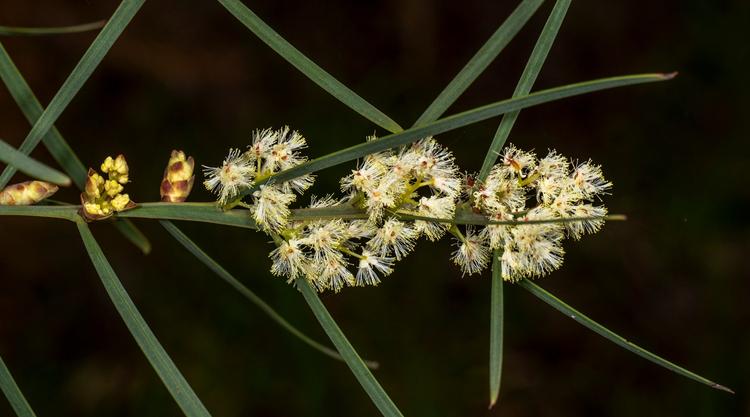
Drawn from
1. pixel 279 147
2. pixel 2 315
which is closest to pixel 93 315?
pixel 2 315

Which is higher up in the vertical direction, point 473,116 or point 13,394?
point 473,116

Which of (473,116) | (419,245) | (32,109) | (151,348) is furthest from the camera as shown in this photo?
(419,245)

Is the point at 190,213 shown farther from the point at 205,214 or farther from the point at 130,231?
the point at 130,231

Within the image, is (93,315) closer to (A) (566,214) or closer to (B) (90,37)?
(B) (90,37)

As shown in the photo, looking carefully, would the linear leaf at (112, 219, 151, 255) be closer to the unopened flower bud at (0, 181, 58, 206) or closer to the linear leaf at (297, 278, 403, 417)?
the unopened flower bud at (0, 181, 58, 206)

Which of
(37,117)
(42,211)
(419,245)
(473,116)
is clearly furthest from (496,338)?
(419,245)

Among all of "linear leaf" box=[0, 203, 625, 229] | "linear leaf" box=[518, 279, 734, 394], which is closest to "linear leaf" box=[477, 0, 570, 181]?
"linear leaf" box=[0, 203, 625, 229]
